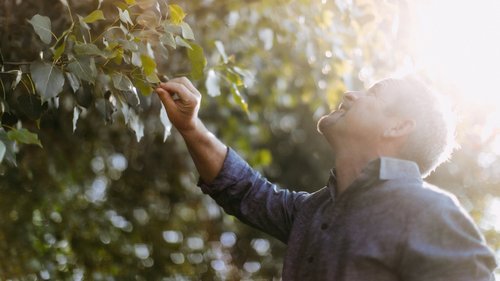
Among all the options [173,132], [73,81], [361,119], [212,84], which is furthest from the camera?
[173,132]

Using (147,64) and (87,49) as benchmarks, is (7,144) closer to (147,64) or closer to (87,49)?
(87,49)

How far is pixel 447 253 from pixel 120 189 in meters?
4.88

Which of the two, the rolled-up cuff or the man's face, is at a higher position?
the man's face

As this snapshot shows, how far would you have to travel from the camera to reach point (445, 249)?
1885 mm

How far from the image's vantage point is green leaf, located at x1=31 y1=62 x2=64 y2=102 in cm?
201

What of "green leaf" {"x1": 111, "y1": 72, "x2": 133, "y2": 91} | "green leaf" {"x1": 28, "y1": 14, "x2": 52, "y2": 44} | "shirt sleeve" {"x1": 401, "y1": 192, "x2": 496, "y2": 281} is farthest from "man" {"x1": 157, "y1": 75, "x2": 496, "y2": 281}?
"green leaf" {"x1": 28, "y1": 14, "x2": 52, "y2": 44}

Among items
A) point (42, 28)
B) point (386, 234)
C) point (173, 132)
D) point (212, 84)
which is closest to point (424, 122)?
point (386, 234)

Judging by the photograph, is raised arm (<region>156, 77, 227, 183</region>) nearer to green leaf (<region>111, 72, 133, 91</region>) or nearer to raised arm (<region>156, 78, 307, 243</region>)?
raised arm (<region>156, 78, 307, 243</region>)

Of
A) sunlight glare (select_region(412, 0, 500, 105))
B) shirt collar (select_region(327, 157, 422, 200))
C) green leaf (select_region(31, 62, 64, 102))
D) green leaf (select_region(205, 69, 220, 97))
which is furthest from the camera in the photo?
sunlight glare (select_region(412, 0, 500, 105))

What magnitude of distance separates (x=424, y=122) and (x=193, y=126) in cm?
67

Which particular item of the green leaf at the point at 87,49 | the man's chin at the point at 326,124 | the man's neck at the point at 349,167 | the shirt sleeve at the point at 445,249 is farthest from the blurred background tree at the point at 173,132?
the shirt sleeve at the point at 445,249

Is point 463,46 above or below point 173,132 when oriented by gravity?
above

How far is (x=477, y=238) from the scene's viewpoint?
6.26 feet

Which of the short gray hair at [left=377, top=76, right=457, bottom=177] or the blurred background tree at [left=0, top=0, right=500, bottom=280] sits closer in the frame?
the short gray hair at [left=377, top=76, right=457, bottom=177]
